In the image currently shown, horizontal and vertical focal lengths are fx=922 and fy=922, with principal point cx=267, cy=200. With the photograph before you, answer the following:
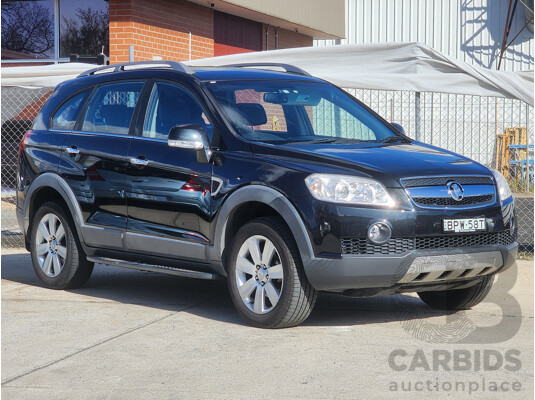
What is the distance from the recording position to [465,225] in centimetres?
628

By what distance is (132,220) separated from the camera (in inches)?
292

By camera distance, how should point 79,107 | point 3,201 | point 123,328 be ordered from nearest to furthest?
point 123,328 < point 79,107 < point 3,201

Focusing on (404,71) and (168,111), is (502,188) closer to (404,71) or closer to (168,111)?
(168,111)

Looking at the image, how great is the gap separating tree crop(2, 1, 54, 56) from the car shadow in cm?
796

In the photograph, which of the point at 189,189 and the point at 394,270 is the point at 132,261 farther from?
the point at 394,270

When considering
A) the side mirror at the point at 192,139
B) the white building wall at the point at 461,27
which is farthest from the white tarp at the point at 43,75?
the white building wall at the point at 461,27

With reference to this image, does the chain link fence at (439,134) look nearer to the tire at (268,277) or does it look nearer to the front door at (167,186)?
the front door at (167,186)

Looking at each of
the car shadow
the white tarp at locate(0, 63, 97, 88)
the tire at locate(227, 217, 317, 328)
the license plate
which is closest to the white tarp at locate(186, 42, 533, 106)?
the white tarp at locate(0, 63, 97, 88)

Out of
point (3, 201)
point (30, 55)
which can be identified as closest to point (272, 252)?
point (3, 201)

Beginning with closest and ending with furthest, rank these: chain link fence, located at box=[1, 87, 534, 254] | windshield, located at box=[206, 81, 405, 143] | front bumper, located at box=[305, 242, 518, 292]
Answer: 1. front bumper, located at box=[305, 242, 518, 292]
2. windshield, located at box=[206, 81, 405, 143]
3. chain link fence, located at box=[1, 87, 534, 254]

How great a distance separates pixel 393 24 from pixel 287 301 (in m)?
22.3

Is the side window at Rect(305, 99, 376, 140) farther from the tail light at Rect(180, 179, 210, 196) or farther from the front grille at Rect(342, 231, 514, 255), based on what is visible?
the front grille at Rect(342, 231, 514, 255)

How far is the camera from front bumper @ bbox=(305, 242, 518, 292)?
6.07m

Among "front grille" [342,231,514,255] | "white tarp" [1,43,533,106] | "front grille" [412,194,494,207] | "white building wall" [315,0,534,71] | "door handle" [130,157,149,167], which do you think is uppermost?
"white building wall" [315,0,534,71]
